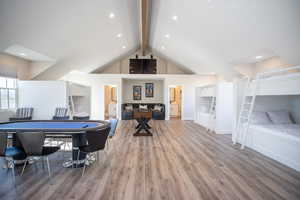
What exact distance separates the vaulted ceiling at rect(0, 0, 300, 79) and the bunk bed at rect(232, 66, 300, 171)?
3.04 feet

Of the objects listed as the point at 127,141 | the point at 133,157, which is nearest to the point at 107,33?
the point at 127,141

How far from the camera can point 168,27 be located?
5.67 meters

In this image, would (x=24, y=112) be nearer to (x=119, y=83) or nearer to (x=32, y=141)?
(x=32, y=141)

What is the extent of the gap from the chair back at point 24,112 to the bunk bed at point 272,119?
6952mm

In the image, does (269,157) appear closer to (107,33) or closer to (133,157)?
(133,157)

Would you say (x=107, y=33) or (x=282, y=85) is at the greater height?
(x=107, y=33)

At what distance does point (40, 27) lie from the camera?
157 inches

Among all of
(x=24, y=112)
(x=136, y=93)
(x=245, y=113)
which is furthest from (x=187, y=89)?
(x=24, y=112)

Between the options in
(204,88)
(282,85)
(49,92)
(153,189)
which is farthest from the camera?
(204,88)

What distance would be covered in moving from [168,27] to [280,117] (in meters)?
4.58

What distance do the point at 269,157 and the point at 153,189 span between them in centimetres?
301

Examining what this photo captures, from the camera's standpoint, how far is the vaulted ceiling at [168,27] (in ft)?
10.7

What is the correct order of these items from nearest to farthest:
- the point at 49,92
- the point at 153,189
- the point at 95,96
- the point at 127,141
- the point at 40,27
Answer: the point at 153,189 → the point at 40,27 → the point at 127,141 → the point at 49,92 → the point at 95,96

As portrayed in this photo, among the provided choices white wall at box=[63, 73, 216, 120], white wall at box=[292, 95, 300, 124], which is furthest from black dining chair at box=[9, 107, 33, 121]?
white wall at box=[292, 95, 300, 124]
